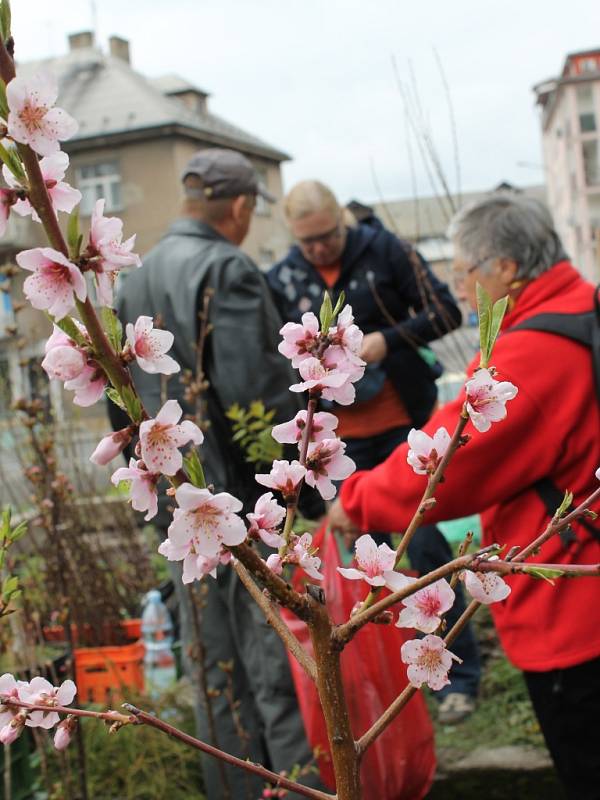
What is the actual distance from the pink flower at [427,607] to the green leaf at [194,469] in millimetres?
A: 235

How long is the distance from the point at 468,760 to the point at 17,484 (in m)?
2.91

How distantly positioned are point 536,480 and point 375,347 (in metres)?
1.54

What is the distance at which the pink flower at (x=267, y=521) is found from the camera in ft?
3.01

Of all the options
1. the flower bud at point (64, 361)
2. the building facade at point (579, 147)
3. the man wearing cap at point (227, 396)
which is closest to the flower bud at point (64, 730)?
the flower bud at point (64, 361)

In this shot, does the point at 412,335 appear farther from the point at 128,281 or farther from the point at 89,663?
the point at 89,663

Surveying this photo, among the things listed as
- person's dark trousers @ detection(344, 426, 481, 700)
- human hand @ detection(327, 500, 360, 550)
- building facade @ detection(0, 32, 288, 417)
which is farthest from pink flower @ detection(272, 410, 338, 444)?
building facade @ detection(0, 32, 288, 417)

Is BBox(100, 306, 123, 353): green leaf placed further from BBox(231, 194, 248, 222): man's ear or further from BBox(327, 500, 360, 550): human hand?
BBox(231, 194, 248, 222): man's ear

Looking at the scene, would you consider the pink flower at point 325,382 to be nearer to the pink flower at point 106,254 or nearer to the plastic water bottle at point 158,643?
the pink flower at point 106,254

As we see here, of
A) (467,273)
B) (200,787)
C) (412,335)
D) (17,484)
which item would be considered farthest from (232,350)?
(17,484)

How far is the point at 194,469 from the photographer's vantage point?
2.50ft

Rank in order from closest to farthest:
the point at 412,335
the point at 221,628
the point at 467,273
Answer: the point at 467,273, the point at 221,628, the point at 412,335

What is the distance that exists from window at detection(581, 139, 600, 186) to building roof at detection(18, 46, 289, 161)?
1999 cm

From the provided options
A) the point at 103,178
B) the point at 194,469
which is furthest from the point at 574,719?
the point at 103,178

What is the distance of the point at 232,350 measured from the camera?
289 cm
